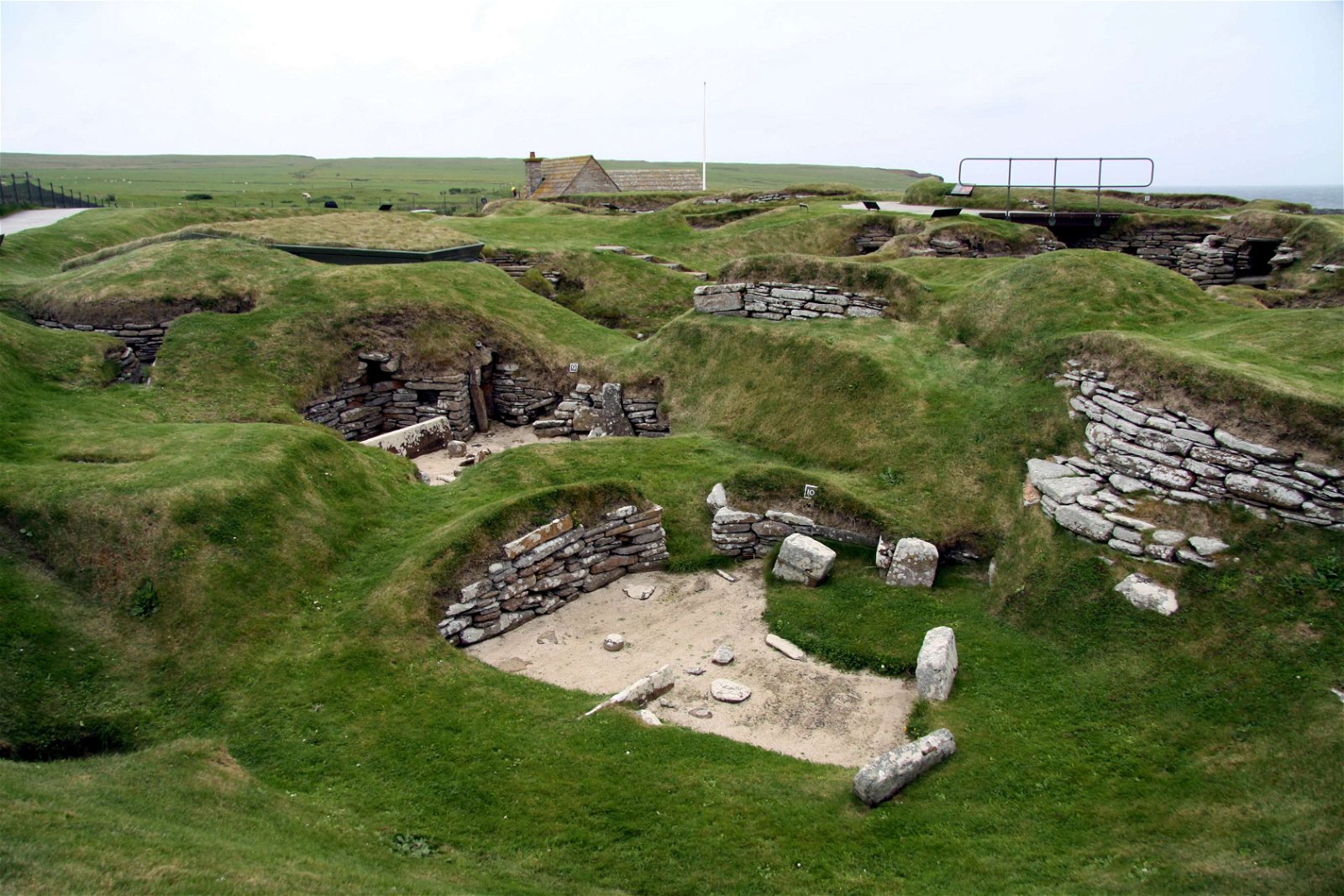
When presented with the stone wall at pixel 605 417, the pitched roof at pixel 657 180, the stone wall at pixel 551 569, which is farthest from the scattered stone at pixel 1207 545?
the pitched roof at pixel 657 180

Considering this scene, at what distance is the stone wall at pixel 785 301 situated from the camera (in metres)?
21.8

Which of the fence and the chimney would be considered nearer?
the fence

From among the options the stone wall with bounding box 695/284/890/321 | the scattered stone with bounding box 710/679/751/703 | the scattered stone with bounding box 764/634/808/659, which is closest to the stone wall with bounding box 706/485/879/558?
the scattered stone with bounding box 764/634/808/659

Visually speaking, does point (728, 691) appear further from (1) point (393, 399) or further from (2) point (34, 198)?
(2) point (34, 198)

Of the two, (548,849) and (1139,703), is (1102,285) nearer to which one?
(1139,703)

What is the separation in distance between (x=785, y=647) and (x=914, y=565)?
9.45 feet

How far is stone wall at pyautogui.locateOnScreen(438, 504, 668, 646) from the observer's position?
1380cm

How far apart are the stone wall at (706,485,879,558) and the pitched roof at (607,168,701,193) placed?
150 feet

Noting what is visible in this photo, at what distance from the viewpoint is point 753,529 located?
16.1 metres

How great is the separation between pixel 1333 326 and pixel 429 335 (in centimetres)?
2206

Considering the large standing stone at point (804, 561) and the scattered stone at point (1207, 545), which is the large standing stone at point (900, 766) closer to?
the large standing stone at point (804, 561)

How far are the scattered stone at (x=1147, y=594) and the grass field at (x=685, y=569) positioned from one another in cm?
19

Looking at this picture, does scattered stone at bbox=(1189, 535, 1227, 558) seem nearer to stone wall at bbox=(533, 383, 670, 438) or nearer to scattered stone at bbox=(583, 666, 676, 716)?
scattered stone at bbox=(583, 666, 676, 716)

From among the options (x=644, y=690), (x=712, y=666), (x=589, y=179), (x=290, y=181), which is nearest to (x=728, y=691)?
(x=712, y=666)
